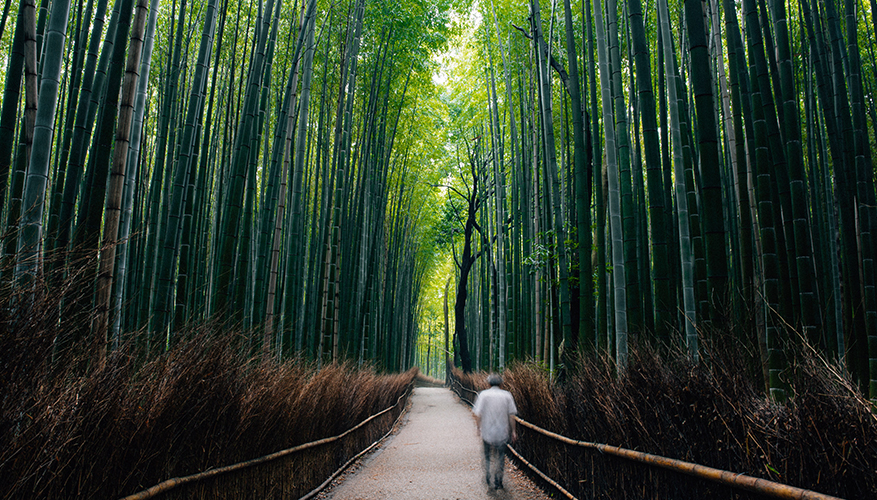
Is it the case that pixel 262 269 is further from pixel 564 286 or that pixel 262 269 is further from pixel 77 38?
pixel 564 286

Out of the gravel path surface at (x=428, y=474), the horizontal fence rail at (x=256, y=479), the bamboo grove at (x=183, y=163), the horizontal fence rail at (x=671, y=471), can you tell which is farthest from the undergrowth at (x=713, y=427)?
the bamboo grove at (x=183, y=163)

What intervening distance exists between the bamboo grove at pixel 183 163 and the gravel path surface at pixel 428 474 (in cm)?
127

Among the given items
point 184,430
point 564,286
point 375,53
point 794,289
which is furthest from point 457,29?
point 184,430

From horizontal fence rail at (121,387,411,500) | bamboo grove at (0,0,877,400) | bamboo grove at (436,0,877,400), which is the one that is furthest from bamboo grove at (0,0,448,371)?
bamboo grove at (436,0,877,400)

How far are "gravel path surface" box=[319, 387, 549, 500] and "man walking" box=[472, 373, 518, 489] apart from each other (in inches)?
6.5

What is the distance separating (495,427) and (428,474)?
0.91 metres

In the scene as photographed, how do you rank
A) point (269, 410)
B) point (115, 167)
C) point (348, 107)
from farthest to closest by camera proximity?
point (348, 107) → point (269, 410) → point (115, 167)

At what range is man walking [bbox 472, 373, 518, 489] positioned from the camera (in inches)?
155

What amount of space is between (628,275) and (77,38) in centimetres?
362

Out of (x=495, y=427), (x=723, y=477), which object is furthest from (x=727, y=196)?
(x=723, y=477)

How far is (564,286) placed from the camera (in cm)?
510

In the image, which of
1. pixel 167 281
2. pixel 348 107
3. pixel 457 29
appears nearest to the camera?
pixel 167 281

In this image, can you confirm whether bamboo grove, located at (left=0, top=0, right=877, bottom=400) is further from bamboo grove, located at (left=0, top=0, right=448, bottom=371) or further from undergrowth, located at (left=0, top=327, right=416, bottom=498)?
undergrowth, located at (left=0, top=327, right=416, bottom=498)

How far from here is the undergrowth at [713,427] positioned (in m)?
1.32
